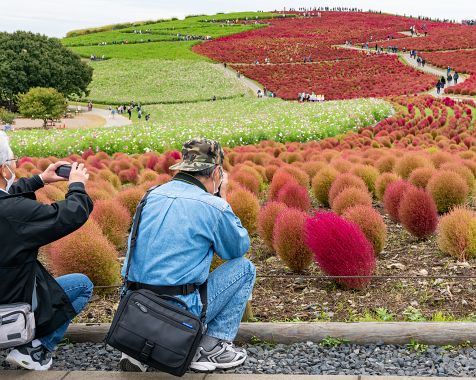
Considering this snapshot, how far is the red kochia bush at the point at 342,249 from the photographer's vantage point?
5.40 meters

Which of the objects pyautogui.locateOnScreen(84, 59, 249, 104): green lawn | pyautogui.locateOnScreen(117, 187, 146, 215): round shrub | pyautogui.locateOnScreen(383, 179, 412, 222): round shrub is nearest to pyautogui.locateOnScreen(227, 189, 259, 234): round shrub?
pyautogui.locateOnScreen(117, 187, 146, 215): round shrub

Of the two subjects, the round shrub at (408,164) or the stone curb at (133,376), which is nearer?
the stone curb at (133,376)

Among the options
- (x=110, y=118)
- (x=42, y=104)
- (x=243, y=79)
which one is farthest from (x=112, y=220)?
(x=243, y=79)

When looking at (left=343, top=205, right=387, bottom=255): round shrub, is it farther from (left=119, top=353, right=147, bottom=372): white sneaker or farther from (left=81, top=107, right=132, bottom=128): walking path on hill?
(left=81, top=107, right=132, bottom=128): walking path on hill

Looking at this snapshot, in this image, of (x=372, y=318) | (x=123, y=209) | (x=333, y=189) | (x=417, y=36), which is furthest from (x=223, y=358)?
(x=417, y=36)

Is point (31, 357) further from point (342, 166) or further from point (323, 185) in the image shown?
point (342, 166)

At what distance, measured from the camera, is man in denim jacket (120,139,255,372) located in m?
3.55

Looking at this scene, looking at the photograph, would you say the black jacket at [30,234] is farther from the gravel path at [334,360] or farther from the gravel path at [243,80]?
the gravel path at [243,80]

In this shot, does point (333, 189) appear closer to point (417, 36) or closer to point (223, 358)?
point (223, 358)

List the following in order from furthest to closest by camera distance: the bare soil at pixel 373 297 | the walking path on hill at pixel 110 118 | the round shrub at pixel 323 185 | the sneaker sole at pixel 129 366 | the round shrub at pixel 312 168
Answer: the walking path on hill at pixel 110 118 → the round shrub at pixel 312 168 → the round shrub at pixel 323 185 → the bare soil at pixel 373 297 → the sneaker sole at pixel 129 366

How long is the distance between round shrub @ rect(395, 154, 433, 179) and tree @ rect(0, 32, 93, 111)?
47.2m

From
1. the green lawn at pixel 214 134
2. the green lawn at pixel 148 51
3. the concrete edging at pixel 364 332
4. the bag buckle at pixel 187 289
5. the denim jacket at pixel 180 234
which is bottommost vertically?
the green lawn at pixel 214 134

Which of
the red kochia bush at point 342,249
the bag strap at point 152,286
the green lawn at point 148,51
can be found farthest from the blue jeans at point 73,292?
the green lawn at point 148,51

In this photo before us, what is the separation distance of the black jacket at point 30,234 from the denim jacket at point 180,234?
16.1 inches
